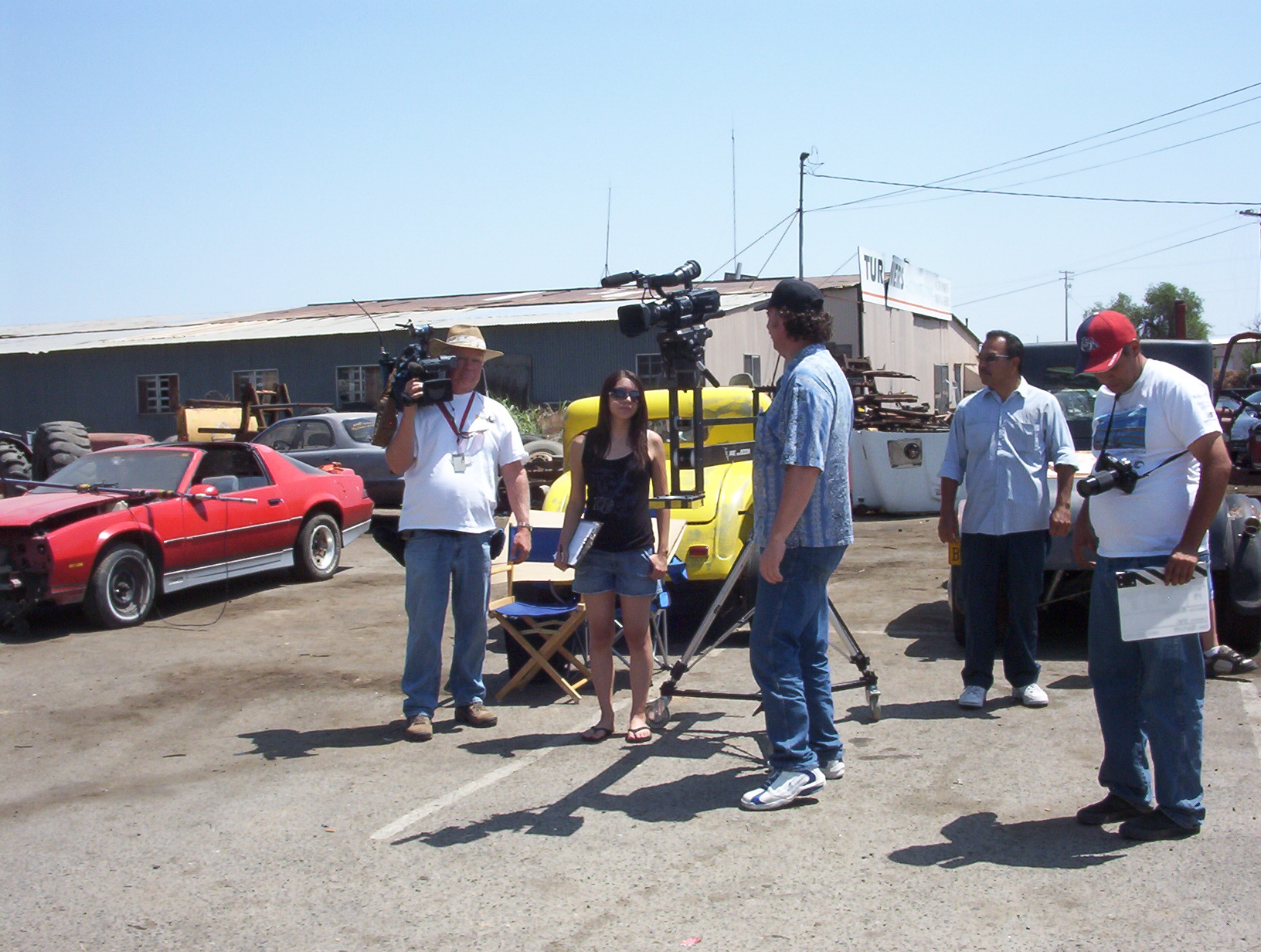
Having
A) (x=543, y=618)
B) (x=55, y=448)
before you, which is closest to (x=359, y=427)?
(x=55, y=448)

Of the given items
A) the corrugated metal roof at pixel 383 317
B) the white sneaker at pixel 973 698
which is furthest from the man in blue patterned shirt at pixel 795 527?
the corrugated metal roof at pixel 383 317

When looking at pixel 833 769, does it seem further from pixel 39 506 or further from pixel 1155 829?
pixel 39 506

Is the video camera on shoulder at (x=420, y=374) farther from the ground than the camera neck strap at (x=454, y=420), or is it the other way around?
the video camera on shoulder at (x=420, y=374)

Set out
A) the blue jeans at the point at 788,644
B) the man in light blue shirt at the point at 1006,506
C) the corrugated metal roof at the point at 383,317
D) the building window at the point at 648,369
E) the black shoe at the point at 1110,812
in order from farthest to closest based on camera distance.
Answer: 1. the corrugated metal roof at the point at 383,317
2. the building window at the point at 648,369
3. the man in light blue shirt at the point at 1006,506
4. the blue jeans at the point at 788,644
5. the black shoe at the point at 1110,812

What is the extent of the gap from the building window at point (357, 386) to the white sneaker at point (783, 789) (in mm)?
24707

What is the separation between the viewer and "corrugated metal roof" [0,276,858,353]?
27.3 m

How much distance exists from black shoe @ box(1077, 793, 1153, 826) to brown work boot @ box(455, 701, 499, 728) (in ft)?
9.40

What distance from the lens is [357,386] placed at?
28.7 metres

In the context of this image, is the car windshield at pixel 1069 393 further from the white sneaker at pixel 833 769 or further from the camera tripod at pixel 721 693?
the white sneaker at pixel 833 769

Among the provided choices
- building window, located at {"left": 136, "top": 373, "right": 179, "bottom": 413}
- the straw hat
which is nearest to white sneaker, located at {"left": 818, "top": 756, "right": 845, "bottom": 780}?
the straw hat

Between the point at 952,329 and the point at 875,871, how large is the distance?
36490 mm

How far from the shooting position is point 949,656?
284 inches

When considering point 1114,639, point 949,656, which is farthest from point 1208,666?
point 1114,639

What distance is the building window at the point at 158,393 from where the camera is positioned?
30938 mm
